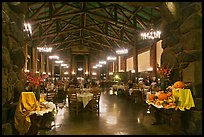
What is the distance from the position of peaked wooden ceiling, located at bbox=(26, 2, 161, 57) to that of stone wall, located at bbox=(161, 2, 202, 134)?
65 cm

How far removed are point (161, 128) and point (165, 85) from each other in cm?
110

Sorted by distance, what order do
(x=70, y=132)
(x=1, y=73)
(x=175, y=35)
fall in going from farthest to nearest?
(x=175, y=35)
(x=70, y=132)
(x=1, y=73)

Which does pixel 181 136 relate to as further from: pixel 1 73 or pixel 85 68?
pixel 85 68

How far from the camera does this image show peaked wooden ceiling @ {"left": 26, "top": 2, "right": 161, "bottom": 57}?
10266mm

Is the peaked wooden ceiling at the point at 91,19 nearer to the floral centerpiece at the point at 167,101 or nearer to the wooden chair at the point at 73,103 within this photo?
the floral centerpiece at the point at 167,101

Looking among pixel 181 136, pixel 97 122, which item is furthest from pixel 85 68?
pixel 181 136

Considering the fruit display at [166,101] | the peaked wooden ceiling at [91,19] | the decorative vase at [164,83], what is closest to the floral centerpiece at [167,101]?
the fruit display at [166,101]

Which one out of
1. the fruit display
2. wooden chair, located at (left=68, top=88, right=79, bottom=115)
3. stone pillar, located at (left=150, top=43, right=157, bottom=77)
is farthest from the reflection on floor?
stone pillar, located at (left=150, top=43, right=157, bottom=77)

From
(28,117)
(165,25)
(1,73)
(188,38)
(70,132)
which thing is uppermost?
(165,25)

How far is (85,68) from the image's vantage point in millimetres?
26812

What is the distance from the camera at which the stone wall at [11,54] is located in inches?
142

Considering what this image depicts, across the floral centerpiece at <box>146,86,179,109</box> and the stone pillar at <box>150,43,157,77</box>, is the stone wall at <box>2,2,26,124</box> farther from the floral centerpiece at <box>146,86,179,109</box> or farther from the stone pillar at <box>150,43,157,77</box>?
the stone pillar at <box>150,43,157,77</box>

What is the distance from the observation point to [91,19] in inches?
587

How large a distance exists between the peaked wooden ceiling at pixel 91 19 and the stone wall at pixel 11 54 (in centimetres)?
249
